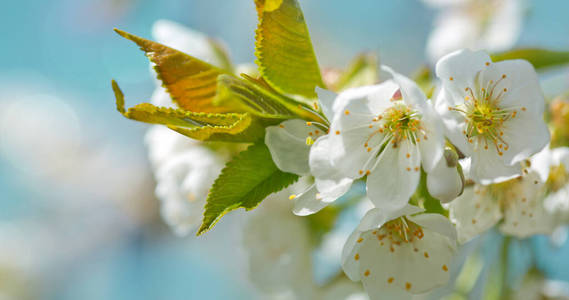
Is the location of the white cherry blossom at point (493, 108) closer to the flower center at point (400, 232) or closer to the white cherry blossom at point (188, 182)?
the flower center at point (400, 232)

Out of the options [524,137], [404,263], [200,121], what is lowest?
[404,263]

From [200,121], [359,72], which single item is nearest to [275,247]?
[359,72]

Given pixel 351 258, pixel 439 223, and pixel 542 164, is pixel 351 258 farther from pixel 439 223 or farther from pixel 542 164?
pixel 542 164

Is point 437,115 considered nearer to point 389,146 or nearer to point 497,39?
point 389,146

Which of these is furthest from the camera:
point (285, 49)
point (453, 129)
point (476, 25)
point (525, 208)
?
point (476, 25)

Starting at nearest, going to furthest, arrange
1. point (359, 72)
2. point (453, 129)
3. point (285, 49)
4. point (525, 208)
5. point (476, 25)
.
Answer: point (453, 129) → point (285, 49) → point (525, 208) → point (359, 72) → point (476, 25)

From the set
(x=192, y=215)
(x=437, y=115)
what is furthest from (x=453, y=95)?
(x=192, y=215)

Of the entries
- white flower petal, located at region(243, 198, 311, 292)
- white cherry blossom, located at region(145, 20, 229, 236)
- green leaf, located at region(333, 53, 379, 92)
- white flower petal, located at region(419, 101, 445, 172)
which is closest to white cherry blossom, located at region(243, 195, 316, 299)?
white flower petal, located at region(243, 198, 311, 292)
